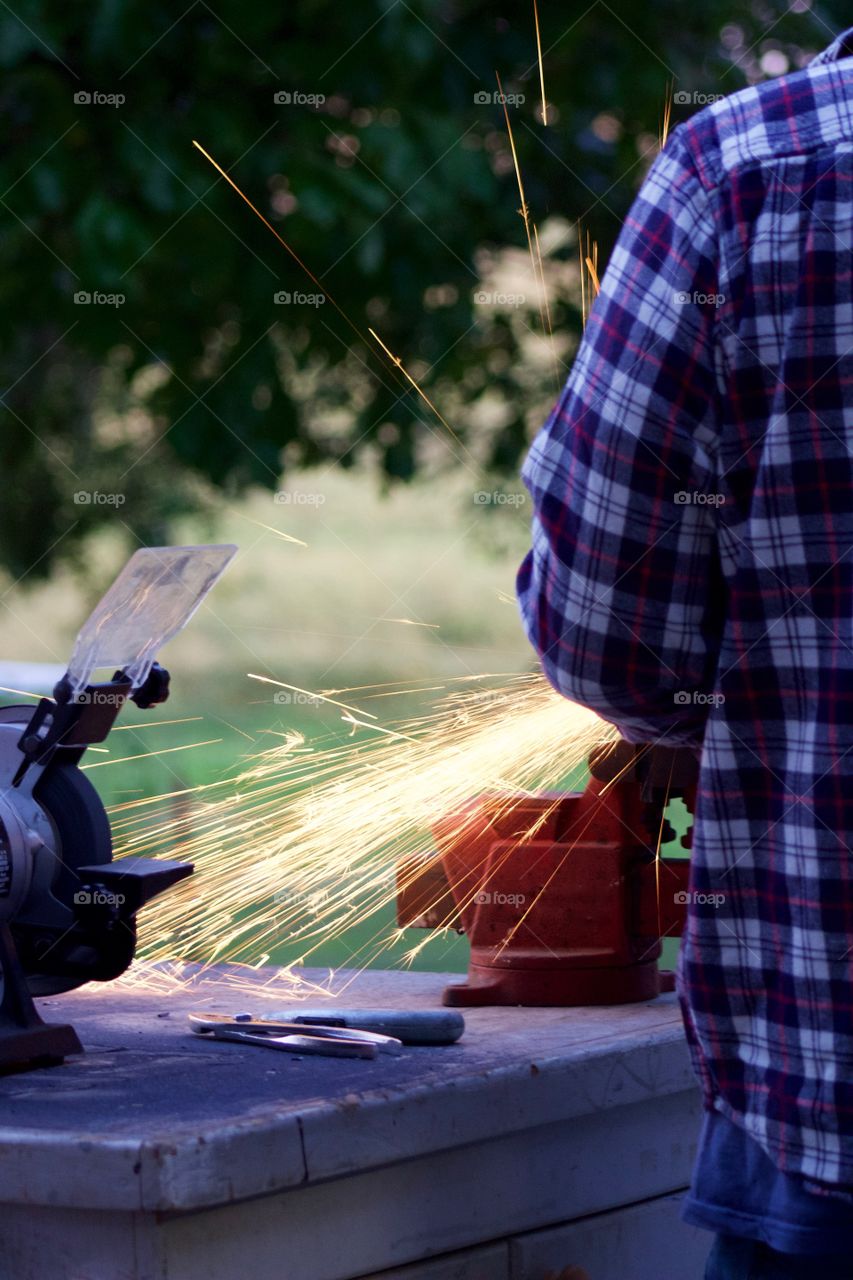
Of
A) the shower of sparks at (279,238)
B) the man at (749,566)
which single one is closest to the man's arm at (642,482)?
the man at (749,566)

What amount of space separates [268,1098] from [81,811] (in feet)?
1.26

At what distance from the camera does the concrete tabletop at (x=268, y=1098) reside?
114cm

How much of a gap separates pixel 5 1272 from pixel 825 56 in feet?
3.54

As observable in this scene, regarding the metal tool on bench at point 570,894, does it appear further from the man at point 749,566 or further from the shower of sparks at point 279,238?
the shower of sparks at point 279,238

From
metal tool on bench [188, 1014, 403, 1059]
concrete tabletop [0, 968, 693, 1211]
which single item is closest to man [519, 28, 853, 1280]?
concrete tabletop [0, 968, 693, 1211]

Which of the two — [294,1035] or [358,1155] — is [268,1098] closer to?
[358,1155]

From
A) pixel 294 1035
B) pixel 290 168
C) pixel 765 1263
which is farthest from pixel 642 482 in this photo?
pixel 290 168

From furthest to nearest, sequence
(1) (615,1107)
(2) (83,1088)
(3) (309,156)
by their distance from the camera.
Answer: (3) (309,156), (1) (615,1107), (2) (83,1088)

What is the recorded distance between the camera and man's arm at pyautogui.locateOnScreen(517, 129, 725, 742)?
3.20 feet

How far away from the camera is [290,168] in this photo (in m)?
3.77

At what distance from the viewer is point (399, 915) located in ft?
5.90

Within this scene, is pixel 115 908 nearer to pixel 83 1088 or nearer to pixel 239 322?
pixel 83 1088

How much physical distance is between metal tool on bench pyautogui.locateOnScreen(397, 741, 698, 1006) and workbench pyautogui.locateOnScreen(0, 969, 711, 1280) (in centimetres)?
4

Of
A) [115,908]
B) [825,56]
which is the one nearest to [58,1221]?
[115,908]
